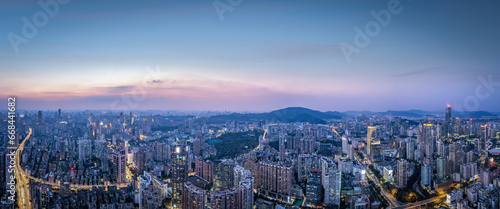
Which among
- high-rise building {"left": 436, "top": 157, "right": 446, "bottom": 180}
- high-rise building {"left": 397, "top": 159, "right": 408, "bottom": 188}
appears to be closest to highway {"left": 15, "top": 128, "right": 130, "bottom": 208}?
high-rise building {"left": 397, "top": 159, "right": 408, "bottom": 188}

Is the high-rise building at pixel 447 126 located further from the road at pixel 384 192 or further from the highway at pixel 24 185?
the highway at pixel 24 185

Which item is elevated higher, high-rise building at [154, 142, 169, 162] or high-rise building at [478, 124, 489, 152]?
high-rise building at [478, 124, 489, 152]

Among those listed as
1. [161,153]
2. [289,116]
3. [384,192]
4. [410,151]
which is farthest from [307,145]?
[289,116]

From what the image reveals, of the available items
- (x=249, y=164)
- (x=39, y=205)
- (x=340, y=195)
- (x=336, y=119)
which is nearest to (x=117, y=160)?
(x=39, y=205)

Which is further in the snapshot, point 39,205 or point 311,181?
point 311,181

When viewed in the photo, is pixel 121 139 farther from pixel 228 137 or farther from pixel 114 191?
pixel 114 191

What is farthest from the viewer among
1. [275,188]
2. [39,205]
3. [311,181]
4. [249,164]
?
[249,164]

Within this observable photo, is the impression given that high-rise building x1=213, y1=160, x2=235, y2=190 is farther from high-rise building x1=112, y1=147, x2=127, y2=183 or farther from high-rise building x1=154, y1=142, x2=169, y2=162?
high-rise building x1=154, y1=142, x2=169, y2=162
